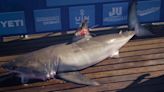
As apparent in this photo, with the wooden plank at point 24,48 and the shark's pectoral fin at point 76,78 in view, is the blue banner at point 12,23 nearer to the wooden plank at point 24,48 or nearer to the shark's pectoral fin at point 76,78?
the wooden plank at point 24,48

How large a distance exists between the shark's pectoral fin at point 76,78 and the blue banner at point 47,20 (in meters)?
2.25

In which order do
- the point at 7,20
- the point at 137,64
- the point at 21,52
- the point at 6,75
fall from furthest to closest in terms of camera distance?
the point at 7,20 → the point at 21,52 → the point at 137,64 → the point at 6,75

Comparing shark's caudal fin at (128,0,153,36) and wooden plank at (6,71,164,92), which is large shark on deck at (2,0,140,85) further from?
shark's caudal fin at (128,0,153,36)

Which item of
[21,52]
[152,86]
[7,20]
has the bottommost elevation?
[152,86]

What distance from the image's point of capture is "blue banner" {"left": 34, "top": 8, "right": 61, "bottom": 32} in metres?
7.64

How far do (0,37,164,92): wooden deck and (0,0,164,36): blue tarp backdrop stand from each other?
1119 millimetres

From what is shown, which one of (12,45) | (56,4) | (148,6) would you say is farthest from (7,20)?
(148,6)

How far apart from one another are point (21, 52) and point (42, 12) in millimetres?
1172

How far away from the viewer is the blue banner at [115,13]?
7.97 metres

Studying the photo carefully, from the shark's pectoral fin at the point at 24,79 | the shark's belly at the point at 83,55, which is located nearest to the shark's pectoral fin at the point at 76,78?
the shark's belly at the point at 83,55

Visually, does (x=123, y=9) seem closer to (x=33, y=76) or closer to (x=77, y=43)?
(x=77, y=43)

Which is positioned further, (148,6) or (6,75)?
(148,6)

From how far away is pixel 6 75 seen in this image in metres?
6.07

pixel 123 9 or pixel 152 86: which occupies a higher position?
pixel 123 9
